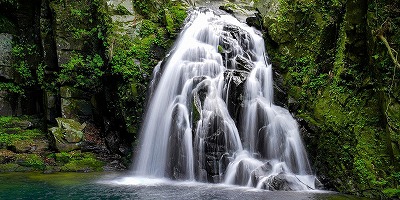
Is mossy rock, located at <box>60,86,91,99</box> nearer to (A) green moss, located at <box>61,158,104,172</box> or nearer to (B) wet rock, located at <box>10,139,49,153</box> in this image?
(B) wet rock, located at <box>10,139,49,153</box>

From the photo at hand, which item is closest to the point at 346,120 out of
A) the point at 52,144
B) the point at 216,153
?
the point at 216,153

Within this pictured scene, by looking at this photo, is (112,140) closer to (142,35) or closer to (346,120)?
(142,35)

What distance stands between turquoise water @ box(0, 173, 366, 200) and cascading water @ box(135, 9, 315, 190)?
2.14ft

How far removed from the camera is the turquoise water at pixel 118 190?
25.4 feet

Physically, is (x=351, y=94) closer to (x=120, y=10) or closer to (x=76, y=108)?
(x=120, y=10)

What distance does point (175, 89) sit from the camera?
11.4 m

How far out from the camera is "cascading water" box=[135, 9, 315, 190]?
9.38 meters

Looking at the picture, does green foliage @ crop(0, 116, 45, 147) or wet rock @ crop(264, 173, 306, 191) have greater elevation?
green foliage @ crop(0, 116, 45, 147)

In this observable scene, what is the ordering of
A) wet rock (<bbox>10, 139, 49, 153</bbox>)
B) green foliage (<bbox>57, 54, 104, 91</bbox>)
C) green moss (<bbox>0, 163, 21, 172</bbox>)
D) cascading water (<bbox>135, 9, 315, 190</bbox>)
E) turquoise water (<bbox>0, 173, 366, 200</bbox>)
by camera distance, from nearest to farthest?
turquoise water (<bbox>0, 173, 366, 200</bbox>) → cascading water (<bbox>135, 9, 315, 190</bbox>) → green moss (<bbox>0, 163, 21, 172</bbox>) → wet rock (<bbox>10, 139, 49, 153</bbox>) → green foliage (<bbox>57, 54, 104, 91</bbox>)

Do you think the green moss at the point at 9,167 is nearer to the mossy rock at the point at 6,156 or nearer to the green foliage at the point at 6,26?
the mossy rock at the point at 6,156

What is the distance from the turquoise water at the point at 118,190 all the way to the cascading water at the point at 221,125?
65 centimetres

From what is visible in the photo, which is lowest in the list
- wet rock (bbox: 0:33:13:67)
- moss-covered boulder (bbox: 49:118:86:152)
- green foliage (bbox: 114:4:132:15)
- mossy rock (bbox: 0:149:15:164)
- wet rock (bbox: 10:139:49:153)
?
mossy rock (bbox: 0:149:15:164)

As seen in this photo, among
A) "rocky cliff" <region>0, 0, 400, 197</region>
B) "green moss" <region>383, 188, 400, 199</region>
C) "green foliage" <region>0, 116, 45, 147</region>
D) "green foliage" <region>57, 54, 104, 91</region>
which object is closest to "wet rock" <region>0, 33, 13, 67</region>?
"rocky cliff" <region>0, 0, 400, 197</region>

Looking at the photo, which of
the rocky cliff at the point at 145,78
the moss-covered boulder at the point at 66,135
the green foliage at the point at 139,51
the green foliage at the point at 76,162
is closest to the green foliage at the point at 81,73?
the rocky cliff at the point at 145,78
